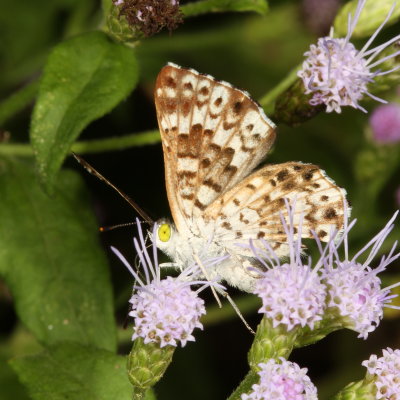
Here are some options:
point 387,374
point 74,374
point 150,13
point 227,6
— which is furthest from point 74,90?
point 387,374

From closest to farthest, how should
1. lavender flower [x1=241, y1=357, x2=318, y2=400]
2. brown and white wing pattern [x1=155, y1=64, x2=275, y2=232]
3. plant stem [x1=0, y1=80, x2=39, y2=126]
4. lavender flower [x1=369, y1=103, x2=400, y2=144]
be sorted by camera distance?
lavender flower [x1=241, y1=357, x2=318, y2=400], brown and white wing pattern [x1=155, y1=64, x2=275, y2=232], plant stem [x1=0, y1=80, x2=39, y2=126], lavender flower [x1=369, y1=103, x2=400, y2=144]

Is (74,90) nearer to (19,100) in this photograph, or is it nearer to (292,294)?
(19,100)

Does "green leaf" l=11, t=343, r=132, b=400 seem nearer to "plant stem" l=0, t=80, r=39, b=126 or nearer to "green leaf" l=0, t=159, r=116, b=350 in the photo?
"green leaf" l=0, t=159, r=116, b=350

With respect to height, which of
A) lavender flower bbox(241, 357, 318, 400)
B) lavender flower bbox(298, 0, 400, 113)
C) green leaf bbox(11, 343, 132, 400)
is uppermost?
lavender flower bbox(298, 0, 400, 113)

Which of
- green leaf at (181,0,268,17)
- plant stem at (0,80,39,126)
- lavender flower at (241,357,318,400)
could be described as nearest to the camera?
lavender flower at (241,357,318,400)

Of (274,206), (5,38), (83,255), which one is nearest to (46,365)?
(83,255)

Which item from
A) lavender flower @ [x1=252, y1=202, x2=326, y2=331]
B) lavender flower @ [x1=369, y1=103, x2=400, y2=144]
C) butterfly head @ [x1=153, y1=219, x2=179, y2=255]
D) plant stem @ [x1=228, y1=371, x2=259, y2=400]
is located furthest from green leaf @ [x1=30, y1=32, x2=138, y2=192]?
lavender flower @ [x1=369, y1=103, x2=400, y2=144]
